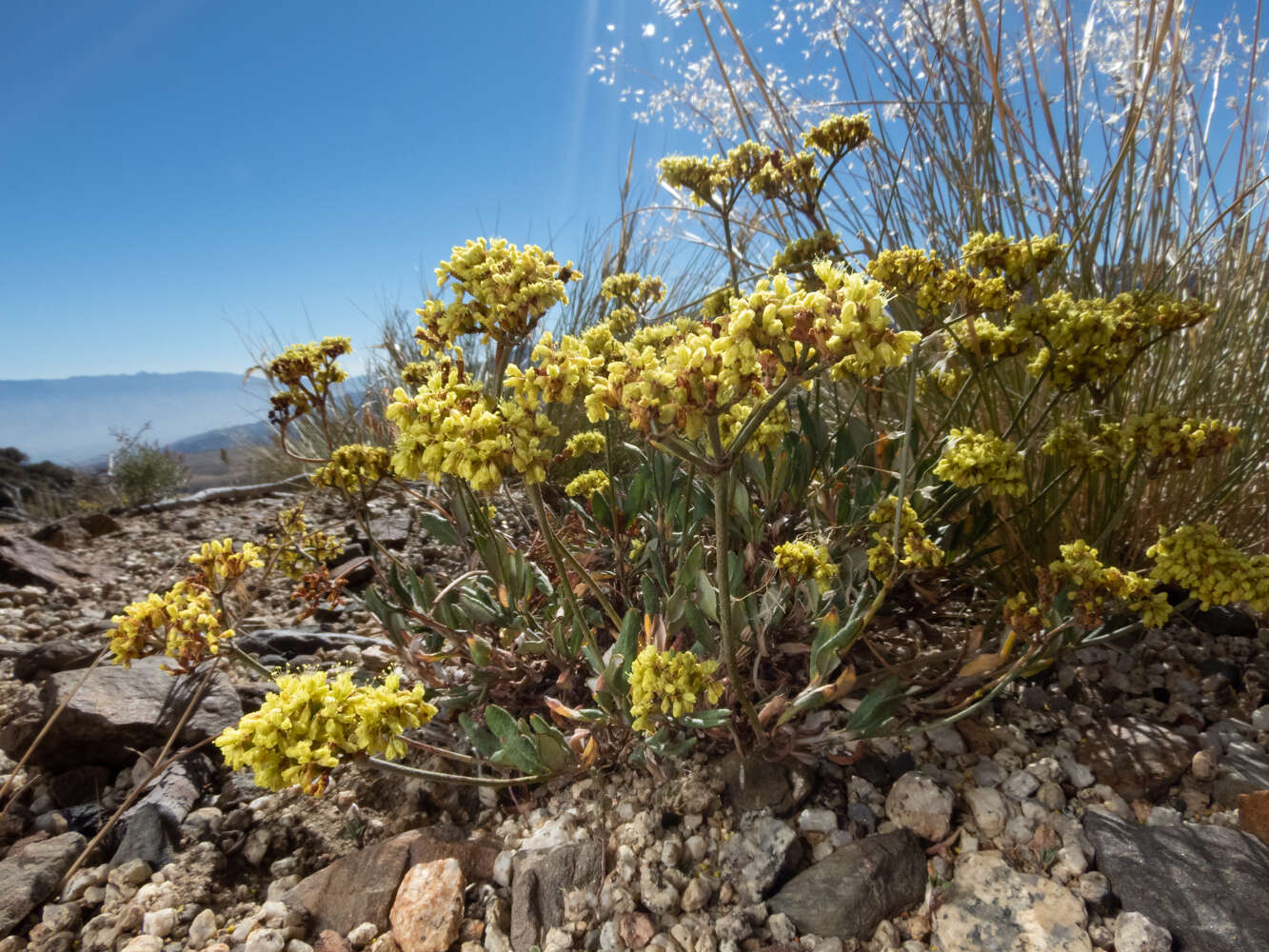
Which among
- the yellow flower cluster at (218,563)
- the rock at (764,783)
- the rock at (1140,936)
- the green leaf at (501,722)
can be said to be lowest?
the rock at (1140,936)

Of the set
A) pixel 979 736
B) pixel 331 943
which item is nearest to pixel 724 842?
pixel 979 736

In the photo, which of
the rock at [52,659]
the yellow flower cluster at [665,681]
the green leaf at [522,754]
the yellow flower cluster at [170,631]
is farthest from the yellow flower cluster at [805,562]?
the rock at [52,659]

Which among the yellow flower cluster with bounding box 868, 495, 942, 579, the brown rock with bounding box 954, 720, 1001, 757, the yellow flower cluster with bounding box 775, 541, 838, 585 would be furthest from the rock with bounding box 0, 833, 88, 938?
the brown rock with bounding box 954, 720, 1001, 757

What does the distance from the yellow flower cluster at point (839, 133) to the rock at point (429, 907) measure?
2499 millimetres

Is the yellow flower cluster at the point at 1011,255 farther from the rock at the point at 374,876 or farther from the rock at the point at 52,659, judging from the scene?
the rock at the point at 52,659

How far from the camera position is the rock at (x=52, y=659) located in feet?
9.09

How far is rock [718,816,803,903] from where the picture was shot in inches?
66.1

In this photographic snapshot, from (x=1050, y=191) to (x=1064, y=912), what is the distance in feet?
7.92

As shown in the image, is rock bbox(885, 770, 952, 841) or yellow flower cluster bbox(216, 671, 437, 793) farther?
rock bbox(885, 770, 952, 841)

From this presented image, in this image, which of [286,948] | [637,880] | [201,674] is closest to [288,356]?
[201,674]

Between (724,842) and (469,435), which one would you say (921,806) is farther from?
(469,435)

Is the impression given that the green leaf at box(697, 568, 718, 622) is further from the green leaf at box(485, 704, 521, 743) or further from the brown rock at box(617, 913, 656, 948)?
the brown rock at box(617, 913, 656, 948)

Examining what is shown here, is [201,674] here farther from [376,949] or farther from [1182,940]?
[1182,940]

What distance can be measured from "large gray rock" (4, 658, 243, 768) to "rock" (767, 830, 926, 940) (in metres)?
1.81
